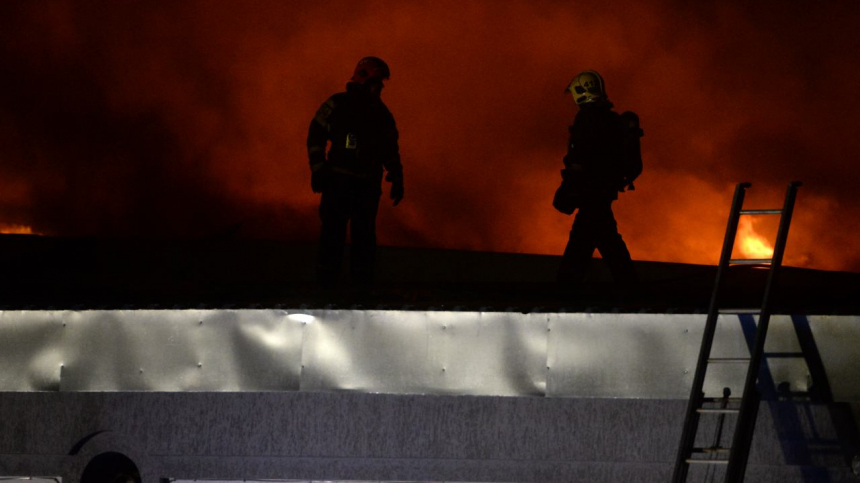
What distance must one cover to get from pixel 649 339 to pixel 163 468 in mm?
2599

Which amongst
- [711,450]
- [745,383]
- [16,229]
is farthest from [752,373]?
[16,229]

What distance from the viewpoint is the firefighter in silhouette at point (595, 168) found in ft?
22.6

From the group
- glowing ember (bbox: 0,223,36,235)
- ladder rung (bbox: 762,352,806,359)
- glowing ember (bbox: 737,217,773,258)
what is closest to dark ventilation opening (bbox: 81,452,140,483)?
ladder rung (bbox: 762,352,806,359)

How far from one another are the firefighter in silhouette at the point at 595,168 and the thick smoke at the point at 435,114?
15.1 feet

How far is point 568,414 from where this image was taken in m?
5.43

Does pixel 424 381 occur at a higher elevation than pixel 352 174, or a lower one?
lower

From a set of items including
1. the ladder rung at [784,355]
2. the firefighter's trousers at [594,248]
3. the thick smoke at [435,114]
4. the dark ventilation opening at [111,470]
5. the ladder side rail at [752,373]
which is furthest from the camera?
the thick smoke at [435,114]

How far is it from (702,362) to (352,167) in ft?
9.44

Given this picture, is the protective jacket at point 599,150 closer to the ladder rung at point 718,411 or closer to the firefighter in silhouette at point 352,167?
the firefighter in silhouette at point 352,167

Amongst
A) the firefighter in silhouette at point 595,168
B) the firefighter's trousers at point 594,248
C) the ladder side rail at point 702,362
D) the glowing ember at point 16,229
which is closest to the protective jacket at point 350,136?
the firefighter in silhouette at point 595,168

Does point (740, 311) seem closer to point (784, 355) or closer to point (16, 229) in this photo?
→ point (784, 355)

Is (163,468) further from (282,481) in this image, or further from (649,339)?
(649,339)

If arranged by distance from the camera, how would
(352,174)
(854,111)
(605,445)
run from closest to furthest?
(605,445)
(352,174)
(854,111)

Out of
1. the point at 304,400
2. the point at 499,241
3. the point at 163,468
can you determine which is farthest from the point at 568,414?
the point at 499,241
